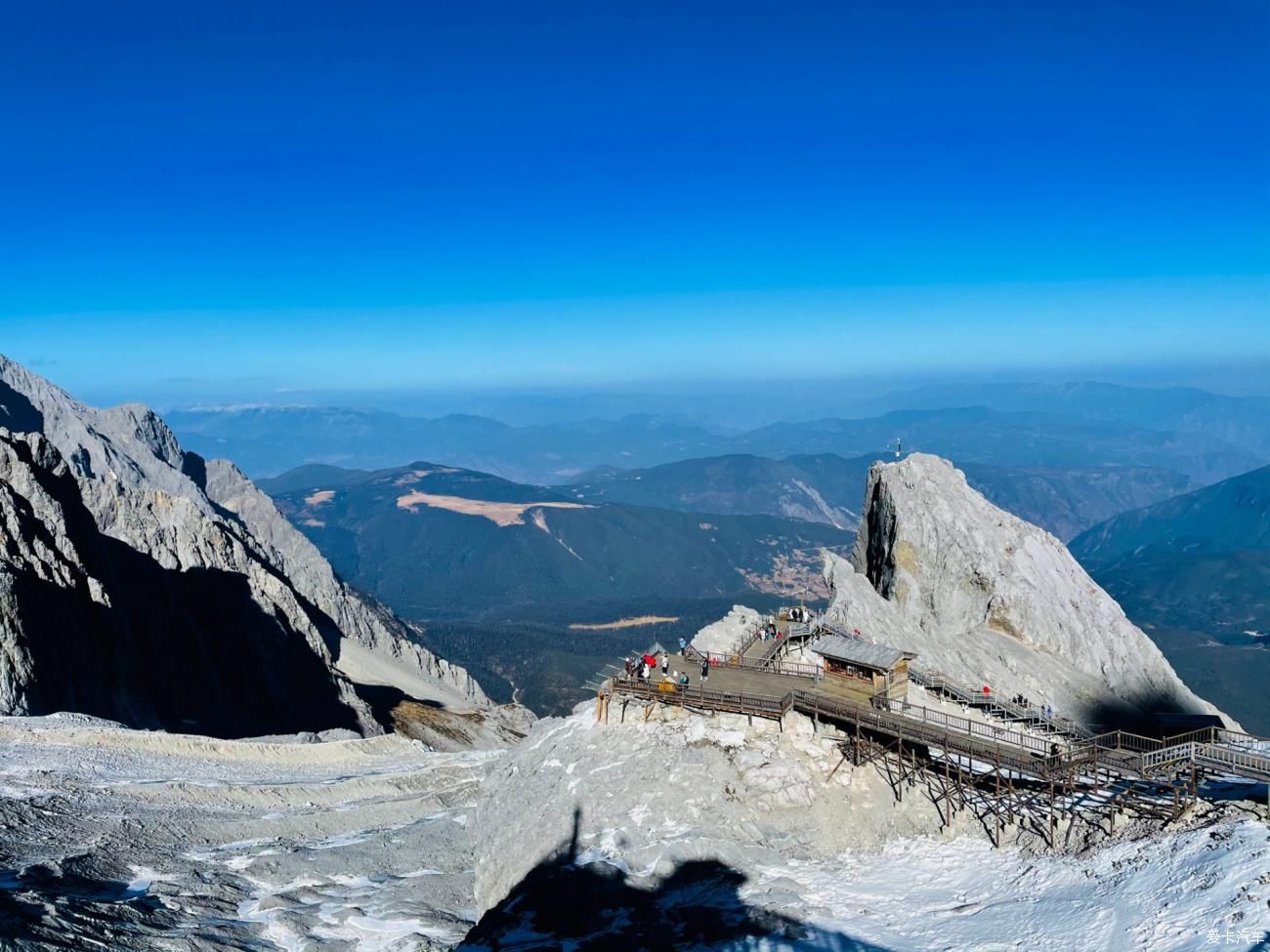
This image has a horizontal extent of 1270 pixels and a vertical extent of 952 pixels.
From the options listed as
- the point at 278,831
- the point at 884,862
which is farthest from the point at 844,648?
the point at 278,831

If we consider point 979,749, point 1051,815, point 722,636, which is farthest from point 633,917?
point 722,636

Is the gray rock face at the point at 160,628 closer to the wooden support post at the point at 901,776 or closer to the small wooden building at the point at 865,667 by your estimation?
the small wooden building at the point at 865,667

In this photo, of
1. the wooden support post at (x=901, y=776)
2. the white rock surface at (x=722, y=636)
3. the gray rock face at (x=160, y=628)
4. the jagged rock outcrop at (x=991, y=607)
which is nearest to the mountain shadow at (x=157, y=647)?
the gray rock face at (x=160, y=628)

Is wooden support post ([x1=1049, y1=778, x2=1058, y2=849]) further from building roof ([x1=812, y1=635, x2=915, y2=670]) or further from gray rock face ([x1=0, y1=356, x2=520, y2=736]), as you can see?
gray rock face ([x1=0, y1=356, x2=520, y2=736])

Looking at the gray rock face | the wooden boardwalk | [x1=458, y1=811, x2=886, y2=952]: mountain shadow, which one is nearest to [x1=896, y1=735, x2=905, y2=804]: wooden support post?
the wooden boardwalk

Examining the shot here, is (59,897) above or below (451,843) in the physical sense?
above

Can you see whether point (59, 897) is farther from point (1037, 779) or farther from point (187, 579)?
point (187, 579)
